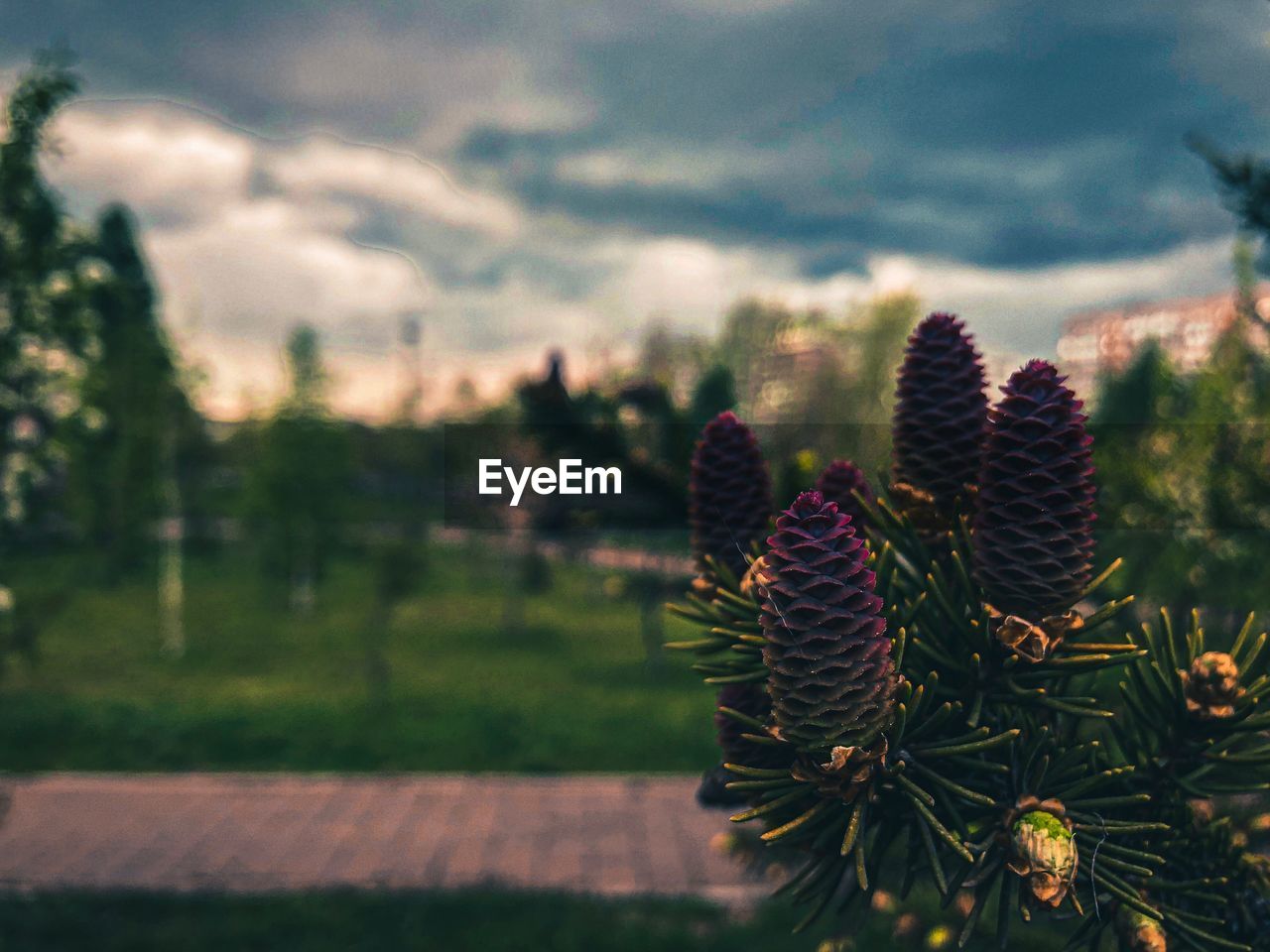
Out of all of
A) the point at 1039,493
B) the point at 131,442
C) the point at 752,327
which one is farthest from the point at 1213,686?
the point at 752,327

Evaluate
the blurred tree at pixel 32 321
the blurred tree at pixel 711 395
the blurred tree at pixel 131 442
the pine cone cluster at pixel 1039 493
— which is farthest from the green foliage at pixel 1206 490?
the blurred tree at pixel 131 442

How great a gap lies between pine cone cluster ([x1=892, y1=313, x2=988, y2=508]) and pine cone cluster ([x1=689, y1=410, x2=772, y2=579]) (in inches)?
9.7

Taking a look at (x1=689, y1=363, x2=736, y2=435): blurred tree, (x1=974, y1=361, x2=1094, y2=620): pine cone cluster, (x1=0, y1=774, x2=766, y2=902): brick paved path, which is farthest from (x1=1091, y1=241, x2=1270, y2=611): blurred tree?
(x1=0, y1=774, x2=766, y2=902): brick paved path

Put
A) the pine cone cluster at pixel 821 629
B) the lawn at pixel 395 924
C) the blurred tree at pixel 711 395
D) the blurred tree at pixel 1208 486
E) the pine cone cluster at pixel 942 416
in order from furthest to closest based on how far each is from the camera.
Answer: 1. the lawn at pixel 395 924
2. the blurred tree at pixel 1208 486
3. the blurred tree at pixel 711 395
4. the pine cone cluster at pixel 942 416
5. the pine cone cluster at pixel 821 629

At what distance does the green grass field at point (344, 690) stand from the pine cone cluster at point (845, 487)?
124 inches

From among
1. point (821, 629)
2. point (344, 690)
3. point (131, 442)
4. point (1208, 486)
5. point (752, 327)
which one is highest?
point (752, 327)

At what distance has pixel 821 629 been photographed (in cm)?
113

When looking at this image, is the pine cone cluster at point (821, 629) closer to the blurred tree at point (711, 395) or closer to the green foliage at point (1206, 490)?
the blurred tree at point (711, 395)

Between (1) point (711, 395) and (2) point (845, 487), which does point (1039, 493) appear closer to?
(2) point (845, 487)

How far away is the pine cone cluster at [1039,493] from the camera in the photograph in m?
1.30

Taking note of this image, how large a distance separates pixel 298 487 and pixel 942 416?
99.1 ft

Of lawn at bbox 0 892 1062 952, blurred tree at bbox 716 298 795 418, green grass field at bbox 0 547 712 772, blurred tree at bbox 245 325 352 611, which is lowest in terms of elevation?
green grass field at bbox 0 547 712 772

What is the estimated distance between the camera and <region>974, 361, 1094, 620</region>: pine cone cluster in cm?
130

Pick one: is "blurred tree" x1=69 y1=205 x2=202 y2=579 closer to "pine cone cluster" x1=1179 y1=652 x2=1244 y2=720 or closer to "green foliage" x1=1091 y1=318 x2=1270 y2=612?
"green foliage" x1=1091 y1=318 x2=1270 y2=612
